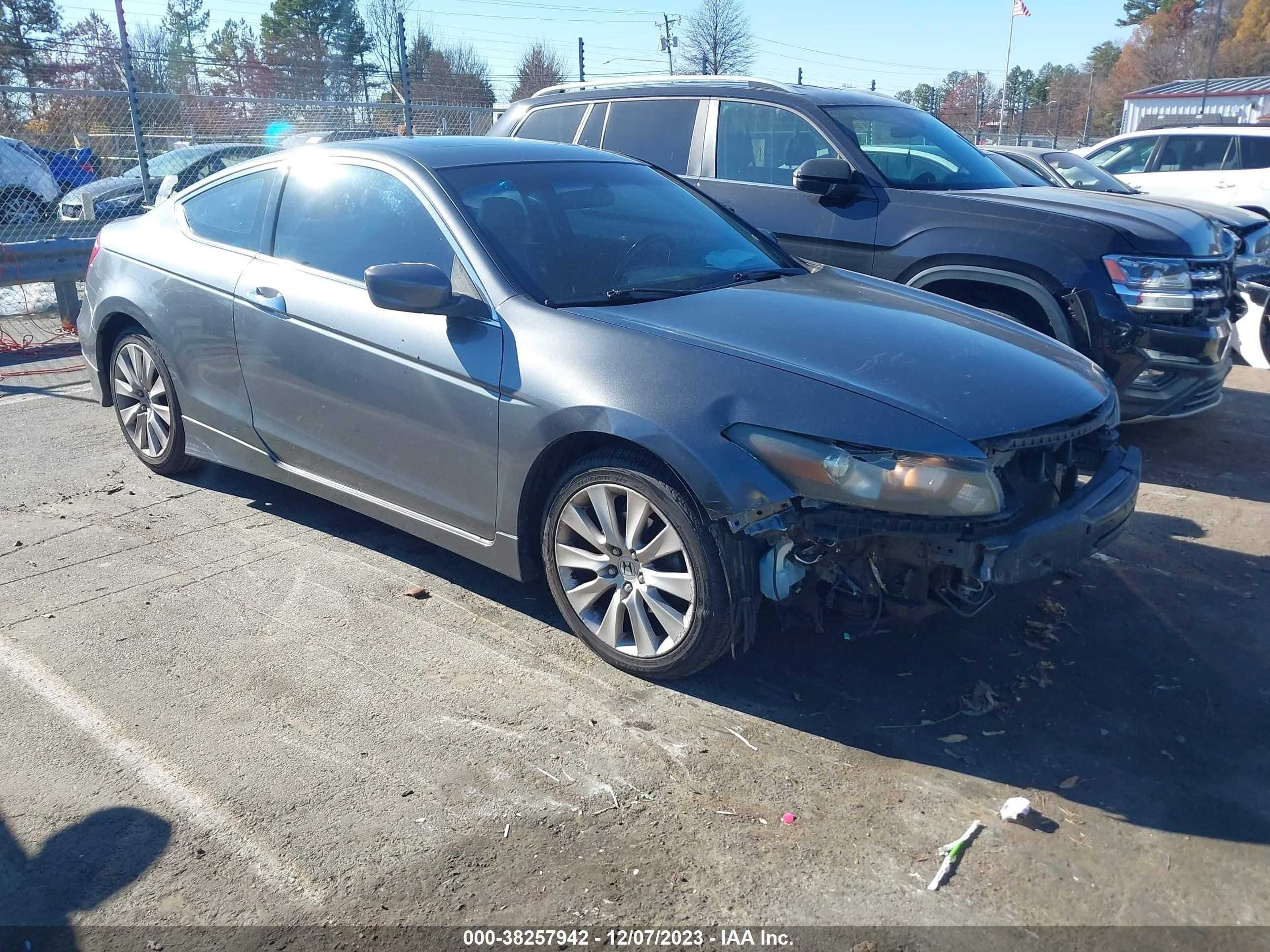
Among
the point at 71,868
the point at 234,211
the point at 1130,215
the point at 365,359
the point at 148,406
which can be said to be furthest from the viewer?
the point at 1130,215

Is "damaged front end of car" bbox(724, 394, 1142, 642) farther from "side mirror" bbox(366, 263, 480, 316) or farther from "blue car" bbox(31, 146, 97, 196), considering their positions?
"blue car" bbox(31, 146, 97, 196)

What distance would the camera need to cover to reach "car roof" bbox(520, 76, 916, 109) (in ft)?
21.8

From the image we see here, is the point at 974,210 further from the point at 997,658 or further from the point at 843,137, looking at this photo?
the point at 997,658

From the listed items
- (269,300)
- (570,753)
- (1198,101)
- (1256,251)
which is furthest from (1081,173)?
(1198,101)

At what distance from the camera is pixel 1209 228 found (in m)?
6.14

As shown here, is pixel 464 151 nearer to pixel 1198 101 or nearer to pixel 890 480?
pixel 890 480

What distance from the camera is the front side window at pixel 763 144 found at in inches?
256

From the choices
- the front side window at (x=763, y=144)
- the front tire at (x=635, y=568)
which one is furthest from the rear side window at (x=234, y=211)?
the front side window at (x=763, y=144)

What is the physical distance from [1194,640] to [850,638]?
1.31 metres

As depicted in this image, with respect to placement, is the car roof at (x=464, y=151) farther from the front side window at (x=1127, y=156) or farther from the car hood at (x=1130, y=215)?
the front side window at (x=1127, y=156)

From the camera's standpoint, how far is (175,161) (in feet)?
45.4

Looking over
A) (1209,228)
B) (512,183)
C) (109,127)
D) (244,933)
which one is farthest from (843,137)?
(109,127)

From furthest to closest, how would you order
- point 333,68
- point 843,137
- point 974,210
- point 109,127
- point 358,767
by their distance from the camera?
point 333,68
point 109,127
point 843,137
point 974,210
point 358,767

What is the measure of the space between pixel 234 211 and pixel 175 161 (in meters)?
10.3
